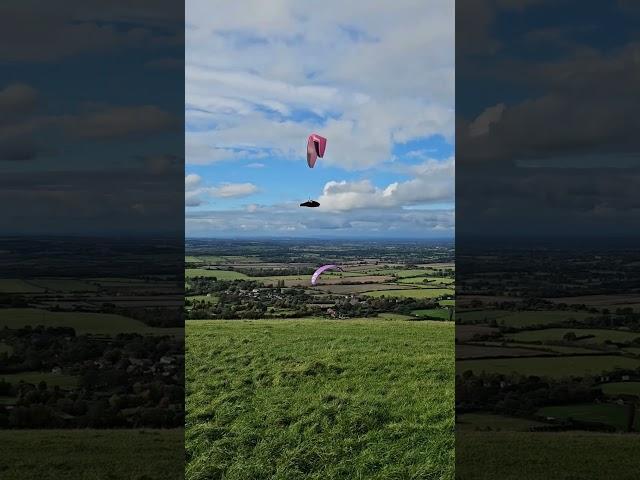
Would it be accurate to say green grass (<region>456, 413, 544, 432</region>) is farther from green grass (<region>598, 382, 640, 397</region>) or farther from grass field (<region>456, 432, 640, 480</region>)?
green grass (<region>598, 382, 640, 397</region>)

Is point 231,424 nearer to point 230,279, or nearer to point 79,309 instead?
point 79,309

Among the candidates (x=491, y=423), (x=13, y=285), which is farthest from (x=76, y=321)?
(x=491, y=423)

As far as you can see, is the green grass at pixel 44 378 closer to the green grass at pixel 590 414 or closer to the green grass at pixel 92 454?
the green grass at pixel 92 454

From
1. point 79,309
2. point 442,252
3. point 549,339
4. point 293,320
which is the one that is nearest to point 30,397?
point 79,309

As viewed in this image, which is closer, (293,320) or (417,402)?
(417,402)

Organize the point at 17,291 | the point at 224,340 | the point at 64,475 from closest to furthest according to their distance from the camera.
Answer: the point at 64,475 < the point at 17,291 < the point at 224,340

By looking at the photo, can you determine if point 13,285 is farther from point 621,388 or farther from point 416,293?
point 621,388
